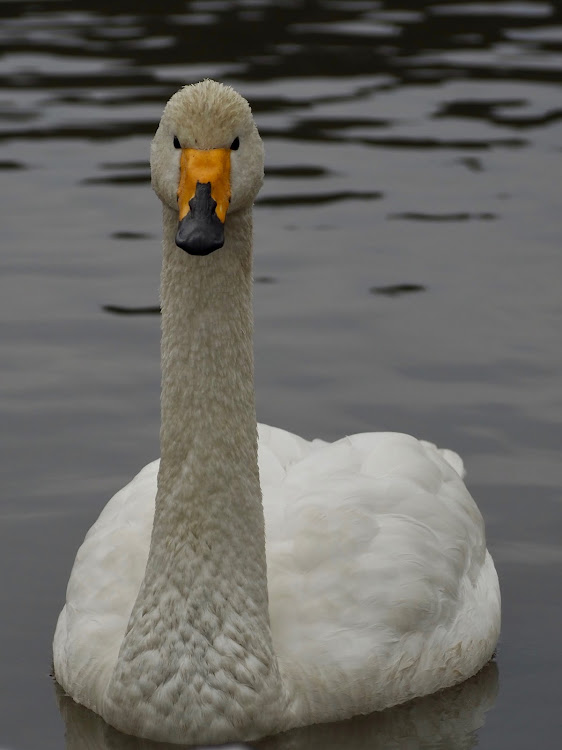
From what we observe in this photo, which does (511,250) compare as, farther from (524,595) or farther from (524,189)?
(524,595)

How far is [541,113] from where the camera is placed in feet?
53.2

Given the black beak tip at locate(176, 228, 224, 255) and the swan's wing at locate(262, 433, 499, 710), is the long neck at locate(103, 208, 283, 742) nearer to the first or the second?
the swan's wing at locate(262, 433, 499, 710)

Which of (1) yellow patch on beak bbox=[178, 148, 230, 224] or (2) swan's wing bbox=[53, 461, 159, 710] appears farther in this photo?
(2) swan's wing bbox=[53, 461, 159, 710]

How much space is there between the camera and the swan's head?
5.87 metres

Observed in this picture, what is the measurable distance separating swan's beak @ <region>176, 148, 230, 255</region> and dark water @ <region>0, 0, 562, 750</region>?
219 cm

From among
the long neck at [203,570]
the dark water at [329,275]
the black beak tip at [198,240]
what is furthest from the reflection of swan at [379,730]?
the black beak tip at [198,240]

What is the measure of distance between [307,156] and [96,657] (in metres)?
8.82

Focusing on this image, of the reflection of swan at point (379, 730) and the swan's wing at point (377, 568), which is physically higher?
the swan's wing at point (377, 568)

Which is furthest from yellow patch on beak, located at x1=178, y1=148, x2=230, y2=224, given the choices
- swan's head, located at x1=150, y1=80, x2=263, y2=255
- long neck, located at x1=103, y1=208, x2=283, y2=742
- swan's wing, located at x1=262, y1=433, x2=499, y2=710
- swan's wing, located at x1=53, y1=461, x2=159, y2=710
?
swan's wing, located at x1=53, y1=461, x2=159, y2=710

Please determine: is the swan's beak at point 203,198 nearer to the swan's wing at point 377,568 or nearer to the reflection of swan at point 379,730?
the swan's wing at point 377,568

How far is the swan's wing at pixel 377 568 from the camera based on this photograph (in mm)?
6914

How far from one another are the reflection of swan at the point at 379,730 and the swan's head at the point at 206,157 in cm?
212

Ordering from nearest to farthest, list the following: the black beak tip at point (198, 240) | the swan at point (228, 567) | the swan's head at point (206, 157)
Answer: the black beak tip at point (198, 240)
the swan's head at point (206, 157)
the swan at point (228, 567)

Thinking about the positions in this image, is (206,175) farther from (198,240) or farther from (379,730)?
(379,730)
